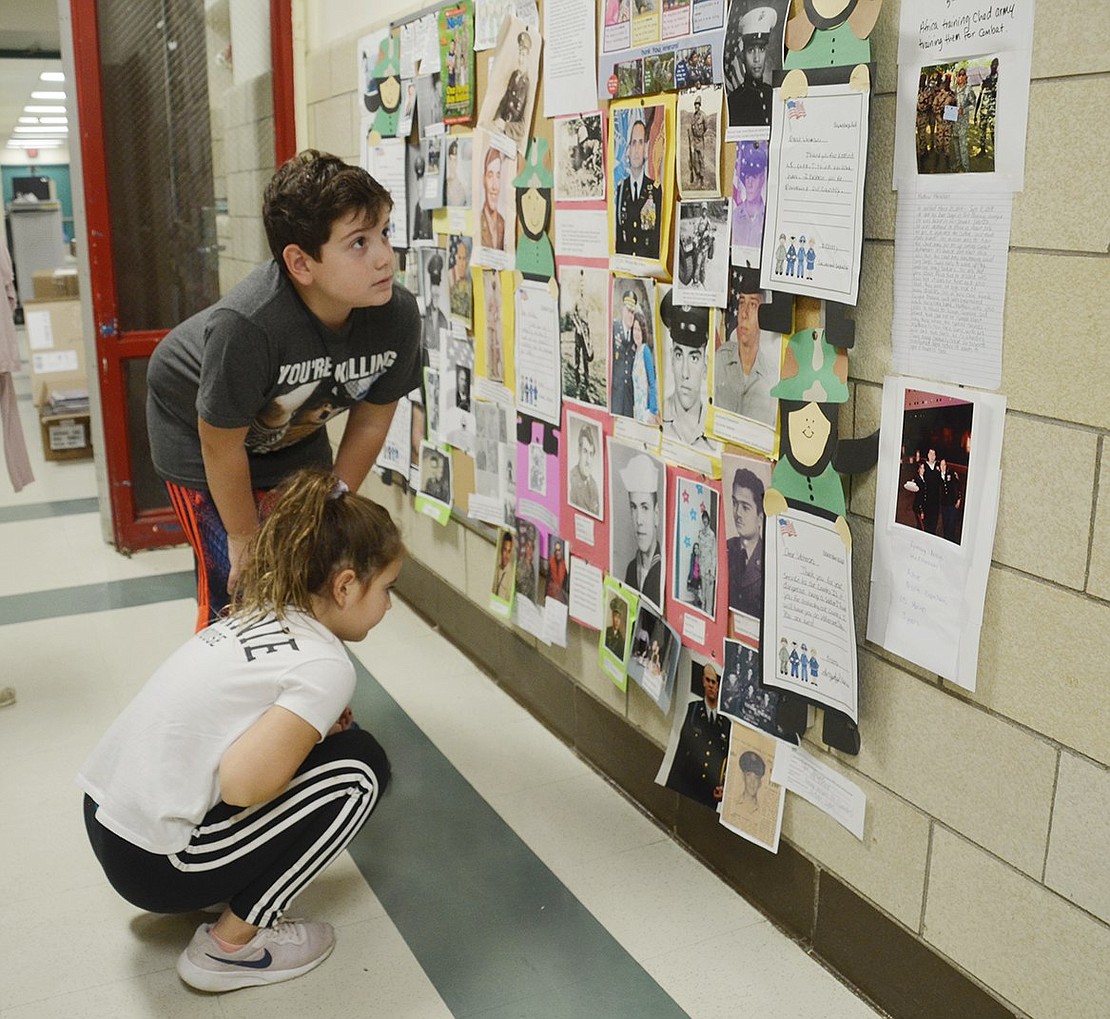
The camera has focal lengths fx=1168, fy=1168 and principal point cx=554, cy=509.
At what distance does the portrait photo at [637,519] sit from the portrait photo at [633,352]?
0.08m

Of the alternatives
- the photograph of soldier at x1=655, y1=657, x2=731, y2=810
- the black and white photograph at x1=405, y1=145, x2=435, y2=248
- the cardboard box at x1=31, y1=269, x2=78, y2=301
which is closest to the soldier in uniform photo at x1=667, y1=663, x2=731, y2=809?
the photograph of soldier at x1=655, y1=657, x2=731, y2=810

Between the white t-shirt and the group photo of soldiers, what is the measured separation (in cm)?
109

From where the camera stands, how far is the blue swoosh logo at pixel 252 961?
1.87 m

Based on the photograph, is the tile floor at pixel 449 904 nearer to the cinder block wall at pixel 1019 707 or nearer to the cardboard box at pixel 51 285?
the cinder block wall at pixel 1019 707

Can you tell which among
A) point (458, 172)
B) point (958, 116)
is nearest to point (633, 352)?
point (958, 116)

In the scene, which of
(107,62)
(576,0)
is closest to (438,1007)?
(576,0)

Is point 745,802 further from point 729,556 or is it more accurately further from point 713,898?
point 729,556

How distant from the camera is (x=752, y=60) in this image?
177cm

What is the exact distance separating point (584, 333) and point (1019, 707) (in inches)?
46.9

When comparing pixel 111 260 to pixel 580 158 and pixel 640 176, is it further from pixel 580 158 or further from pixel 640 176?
pixel 640 176

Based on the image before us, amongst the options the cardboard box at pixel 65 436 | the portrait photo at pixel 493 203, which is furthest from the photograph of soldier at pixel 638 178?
the cardboard box at pixel 65 436

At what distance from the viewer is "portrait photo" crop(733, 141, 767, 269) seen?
1.78 meters

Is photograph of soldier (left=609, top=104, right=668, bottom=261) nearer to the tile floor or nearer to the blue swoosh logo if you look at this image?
the tile floor

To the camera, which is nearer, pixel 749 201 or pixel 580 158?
pixel 749 201
